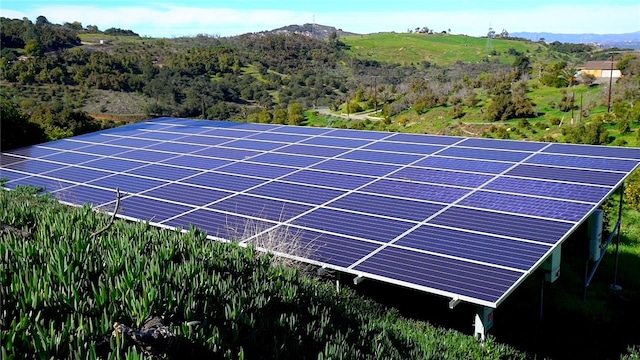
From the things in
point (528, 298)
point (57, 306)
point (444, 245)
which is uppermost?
point (57, 306)

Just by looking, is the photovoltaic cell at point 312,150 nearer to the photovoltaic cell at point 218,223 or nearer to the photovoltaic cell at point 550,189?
the photovoltaic cell at point 550,189

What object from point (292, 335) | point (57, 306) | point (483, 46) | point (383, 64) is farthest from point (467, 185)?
point (483, 46)

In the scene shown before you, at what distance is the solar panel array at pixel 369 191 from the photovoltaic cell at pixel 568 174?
0.05 metres

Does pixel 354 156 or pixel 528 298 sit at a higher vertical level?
pixel 354 156

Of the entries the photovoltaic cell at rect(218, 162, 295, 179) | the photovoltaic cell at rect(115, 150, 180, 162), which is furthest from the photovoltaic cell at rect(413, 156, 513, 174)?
the photovoltaic cell at rect(115, 150, 180, 162)

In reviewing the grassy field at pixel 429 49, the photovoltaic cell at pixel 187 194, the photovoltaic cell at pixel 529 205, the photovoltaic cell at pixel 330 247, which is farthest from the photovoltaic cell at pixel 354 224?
the grassy field at pixel 429 49

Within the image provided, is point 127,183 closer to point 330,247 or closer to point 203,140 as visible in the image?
point 203,140

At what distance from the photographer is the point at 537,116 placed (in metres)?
51.0

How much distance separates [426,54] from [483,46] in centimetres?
1927

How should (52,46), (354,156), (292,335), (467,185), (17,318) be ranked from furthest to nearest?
(52,46), (354,156), (467,185), (292,335), (17,318)

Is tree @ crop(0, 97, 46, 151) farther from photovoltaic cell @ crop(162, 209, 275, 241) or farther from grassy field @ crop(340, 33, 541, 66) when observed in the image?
grassy field @ crop(340, 33, 541, 66)

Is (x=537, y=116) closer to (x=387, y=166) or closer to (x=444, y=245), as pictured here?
(x=387, y=166)

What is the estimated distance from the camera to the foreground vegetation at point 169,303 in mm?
5965

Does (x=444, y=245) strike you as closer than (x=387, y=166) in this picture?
Yes
